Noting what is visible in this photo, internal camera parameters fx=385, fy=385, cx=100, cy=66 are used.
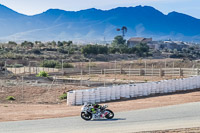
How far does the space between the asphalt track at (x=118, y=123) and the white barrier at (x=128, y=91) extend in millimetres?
6531

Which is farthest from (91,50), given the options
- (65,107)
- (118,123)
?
(118,123)

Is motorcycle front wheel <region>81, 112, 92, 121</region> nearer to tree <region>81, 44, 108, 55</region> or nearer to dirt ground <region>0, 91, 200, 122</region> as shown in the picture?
dirt ground <region>0, 91, 200, 122</region>

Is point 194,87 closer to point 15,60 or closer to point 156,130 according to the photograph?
point 156,130

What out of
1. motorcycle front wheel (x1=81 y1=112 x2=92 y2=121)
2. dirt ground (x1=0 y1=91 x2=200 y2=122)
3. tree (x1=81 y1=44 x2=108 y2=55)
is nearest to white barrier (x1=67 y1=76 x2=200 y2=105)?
dirt ground (x1=0 y1=91 x2=200 y2=122)

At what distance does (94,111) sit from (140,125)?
2.88 m

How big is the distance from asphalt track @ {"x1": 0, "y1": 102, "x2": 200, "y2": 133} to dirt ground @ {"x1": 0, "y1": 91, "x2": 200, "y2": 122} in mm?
2261

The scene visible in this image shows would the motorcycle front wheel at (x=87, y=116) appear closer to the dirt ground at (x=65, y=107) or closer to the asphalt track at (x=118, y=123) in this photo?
the asphalt track at (x=118, y=123)

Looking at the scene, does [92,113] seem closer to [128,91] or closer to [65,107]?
[65,107]

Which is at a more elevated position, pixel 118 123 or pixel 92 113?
pixel 92 113

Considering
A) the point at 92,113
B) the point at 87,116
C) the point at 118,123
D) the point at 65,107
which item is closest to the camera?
the point at 118,123

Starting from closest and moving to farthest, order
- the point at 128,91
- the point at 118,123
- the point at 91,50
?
the point at 118,123 → the point at 128,91 → the point at 91,50

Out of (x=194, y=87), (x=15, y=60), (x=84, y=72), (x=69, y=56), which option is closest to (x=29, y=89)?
(x=194, y=87)

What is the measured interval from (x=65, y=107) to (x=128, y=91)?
620 centimetres

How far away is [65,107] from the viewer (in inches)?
1125
